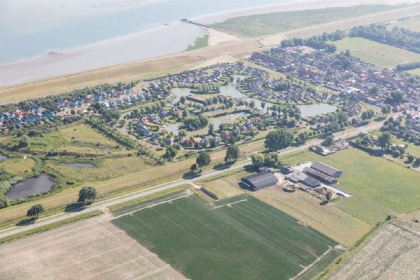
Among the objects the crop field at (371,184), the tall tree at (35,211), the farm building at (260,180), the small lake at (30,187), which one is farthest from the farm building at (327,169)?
the tall tree at (35,211)

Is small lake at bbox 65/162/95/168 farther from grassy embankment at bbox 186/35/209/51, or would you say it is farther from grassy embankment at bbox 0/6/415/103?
grassy embankment at bbox 186/35/209/51

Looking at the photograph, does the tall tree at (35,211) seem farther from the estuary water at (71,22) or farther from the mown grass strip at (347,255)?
the estuary water at (71,22)

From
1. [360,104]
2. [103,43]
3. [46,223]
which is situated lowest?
[360,104]

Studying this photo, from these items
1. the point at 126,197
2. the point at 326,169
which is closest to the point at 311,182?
the point at 326,169

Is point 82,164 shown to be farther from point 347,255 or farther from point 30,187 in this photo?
point 347,255

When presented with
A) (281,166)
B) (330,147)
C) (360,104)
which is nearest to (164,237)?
(281,166)

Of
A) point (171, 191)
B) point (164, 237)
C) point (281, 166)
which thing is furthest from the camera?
point (281, 166)

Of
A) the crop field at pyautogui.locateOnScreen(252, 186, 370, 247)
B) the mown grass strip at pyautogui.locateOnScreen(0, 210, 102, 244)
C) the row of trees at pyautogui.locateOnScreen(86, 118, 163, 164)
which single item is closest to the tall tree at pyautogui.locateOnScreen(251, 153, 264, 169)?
the crop field at pyautogui.locateOnScreen(252, 186, 370, 247)

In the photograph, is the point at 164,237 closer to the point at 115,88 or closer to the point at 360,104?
the point at 115,88
